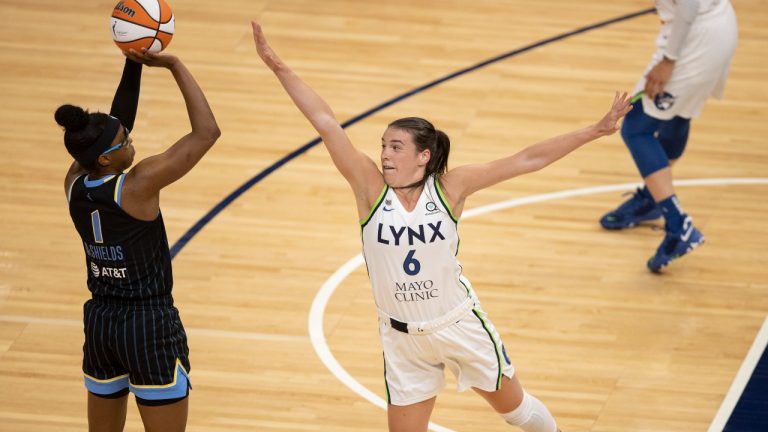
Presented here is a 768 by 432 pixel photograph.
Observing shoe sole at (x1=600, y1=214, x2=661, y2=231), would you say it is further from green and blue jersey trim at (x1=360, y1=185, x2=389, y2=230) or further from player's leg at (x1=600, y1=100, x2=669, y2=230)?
green and blue jersey trim at (x1=360, y1=185, x2=389, y2=230)

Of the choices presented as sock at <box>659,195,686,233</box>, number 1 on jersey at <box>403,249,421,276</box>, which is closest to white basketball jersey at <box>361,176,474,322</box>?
number 1 on jersey at <box>403,249,421,276</box>

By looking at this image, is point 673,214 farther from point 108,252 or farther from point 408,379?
point 108,252

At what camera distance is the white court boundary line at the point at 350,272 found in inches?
252

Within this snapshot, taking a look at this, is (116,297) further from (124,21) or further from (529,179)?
(529,179)

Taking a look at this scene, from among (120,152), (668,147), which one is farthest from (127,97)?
(668,147)

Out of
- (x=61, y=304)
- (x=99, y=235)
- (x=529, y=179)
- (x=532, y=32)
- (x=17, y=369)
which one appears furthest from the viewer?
(x=532, y=32)

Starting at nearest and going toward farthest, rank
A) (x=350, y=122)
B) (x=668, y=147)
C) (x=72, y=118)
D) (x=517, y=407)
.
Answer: (x=72, y=118) → (x=517, y=407) → (x=668, y=147) → (x=350, y=122)

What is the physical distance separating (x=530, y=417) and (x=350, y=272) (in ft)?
8.52

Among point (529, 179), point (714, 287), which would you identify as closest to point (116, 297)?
point (714, 287)

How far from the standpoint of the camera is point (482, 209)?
845 cm

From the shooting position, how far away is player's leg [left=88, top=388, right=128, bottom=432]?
16.0ft

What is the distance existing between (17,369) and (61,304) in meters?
0.74

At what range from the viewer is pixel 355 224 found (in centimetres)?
824

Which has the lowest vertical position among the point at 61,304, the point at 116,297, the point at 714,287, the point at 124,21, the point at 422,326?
the point at 714,287
